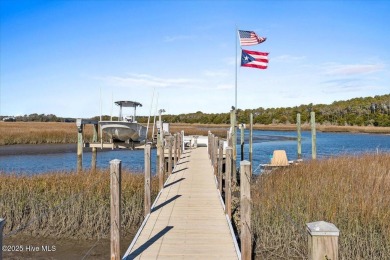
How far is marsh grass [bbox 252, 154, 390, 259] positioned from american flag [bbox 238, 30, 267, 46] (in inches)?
360

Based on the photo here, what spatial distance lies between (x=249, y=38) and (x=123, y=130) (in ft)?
25.4

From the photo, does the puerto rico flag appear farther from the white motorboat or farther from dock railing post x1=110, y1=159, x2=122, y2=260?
dock railing post x1=110, y1=159, x2=122, y2=260

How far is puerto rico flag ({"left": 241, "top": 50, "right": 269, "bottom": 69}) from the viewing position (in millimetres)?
17125

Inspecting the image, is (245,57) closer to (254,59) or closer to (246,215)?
(254,59)

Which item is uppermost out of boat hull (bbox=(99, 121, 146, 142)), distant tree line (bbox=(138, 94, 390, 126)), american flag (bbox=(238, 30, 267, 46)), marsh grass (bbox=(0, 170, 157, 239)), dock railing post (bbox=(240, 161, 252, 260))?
american flag (bbox=(238, 30, 267, 46))

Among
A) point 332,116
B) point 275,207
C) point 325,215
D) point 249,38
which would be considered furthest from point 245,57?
point 332,116

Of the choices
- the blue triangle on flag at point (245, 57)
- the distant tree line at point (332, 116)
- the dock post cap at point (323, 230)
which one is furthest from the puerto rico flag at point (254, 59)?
the distant tree line at point (332, 116)

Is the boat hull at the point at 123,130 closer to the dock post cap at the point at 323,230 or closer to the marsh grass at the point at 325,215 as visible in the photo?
the marsh grass at the point at 325,215

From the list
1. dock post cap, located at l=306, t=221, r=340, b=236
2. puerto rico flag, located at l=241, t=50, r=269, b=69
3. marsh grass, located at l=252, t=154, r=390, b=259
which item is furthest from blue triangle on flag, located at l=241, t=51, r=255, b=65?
dock post cap, located at l=306, t=221, r=340, b=236

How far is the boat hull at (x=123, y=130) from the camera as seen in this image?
17938mm

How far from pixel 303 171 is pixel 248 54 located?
7194 mm

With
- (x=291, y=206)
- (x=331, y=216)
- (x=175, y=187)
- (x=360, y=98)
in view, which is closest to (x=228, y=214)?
(x=291, y=206)

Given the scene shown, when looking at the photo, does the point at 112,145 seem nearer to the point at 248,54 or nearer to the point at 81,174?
the point at 81,174

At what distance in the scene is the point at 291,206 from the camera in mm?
8422
